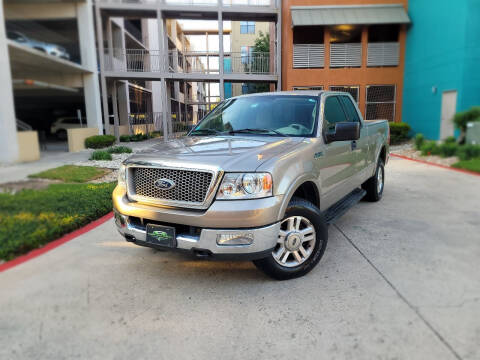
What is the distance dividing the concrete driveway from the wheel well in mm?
675

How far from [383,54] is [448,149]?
934cm

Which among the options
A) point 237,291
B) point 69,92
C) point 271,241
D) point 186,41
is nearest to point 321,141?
point 271,241

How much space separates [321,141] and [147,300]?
243 centimetres

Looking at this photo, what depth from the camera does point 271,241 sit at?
3066mm

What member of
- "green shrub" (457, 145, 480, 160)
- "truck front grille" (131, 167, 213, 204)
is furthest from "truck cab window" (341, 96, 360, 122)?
"green shrub" (457, 145, 480, 160)

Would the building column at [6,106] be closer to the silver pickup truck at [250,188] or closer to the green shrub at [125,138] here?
the silver pickup truck at [250,188]

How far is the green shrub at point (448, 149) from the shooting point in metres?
11.3

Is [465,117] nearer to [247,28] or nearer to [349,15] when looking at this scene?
[349,15]

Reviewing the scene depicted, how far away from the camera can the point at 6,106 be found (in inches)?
149

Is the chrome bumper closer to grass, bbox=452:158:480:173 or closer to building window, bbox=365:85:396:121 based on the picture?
grass, bbox=452:158:480:173

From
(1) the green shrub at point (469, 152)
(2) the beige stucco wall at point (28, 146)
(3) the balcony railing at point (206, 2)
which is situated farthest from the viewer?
(3) the balcony railing at point (206, 2)

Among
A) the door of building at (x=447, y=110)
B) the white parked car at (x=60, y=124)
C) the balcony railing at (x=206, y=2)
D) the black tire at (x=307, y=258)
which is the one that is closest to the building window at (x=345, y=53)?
the balcony railing at (x=206, y=2)

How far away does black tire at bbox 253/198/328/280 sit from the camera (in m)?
3.29

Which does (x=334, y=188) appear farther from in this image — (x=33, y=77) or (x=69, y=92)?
(x=69, y=92)
